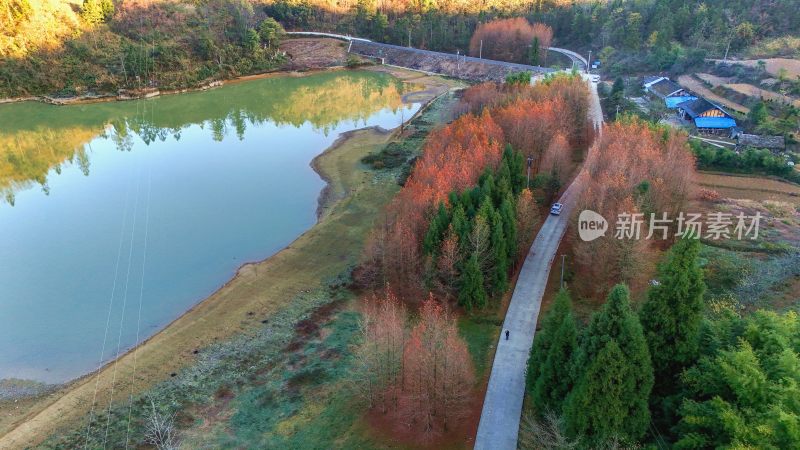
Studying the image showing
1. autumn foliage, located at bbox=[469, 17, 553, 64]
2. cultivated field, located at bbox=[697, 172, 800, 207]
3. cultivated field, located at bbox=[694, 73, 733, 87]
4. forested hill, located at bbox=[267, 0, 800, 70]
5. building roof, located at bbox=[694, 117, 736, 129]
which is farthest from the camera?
autumn foliage, located at bbox=[469, 17, 553, 64]

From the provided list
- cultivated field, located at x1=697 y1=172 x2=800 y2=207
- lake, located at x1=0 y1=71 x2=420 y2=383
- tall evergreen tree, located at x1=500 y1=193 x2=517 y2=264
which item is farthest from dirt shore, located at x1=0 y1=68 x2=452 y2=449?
cultivated field, located at x1=697 y1=172 x2=800 y2=207

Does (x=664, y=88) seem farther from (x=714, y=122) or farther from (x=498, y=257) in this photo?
(x=498, y=257)

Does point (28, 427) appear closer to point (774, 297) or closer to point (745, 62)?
point (774, 297)

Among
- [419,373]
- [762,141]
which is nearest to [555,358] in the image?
[419,373]

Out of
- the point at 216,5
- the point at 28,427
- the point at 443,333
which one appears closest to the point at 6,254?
the point at 28,427

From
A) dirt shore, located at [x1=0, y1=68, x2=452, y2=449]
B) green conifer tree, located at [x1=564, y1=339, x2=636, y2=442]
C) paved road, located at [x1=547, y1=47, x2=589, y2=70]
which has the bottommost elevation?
dirt shore, located at [x1=0, y1=68, x2=452, y2=449]

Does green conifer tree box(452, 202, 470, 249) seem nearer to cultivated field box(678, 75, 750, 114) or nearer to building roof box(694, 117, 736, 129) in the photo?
building roof box(694, 117, 736, 129)
